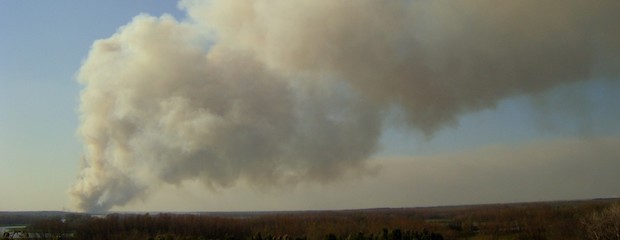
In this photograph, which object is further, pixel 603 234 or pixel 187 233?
pixel 187 233

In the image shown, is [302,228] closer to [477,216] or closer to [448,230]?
[448,230]

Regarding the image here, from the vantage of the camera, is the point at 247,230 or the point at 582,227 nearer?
the point at 582,227

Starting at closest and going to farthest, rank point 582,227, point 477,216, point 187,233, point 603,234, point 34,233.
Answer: point 603,234 < point 582,227 < point 34,233 < point 187,233 < point 477,216

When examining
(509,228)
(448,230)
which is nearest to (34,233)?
(448,230)

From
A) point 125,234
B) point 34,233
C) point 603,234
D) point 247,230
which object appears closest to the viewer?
point 603,234

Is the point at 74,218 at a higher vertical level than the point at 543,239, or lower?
higher

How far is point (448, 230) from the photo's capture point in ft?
300

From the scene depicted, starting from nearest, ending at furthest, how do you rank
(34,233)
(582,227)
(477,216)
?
(582,227), (34,233), (477,216)

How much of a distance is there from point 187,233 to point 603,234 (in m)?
56.9

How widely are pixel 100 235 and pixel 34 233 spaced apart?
27.1 ft

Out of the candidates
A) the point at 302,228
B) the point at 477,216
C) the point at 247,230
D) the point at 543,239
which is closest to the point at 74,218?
the point at 247,230

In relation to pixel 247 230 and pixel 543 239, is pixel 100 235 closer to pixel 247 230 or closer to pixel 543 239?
pixel 247 230

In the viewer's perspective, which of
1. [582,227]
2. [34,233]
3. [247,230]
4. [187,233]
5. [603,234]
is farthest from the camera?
[247,230]

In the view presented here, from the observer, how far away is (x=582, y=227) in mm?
68938
